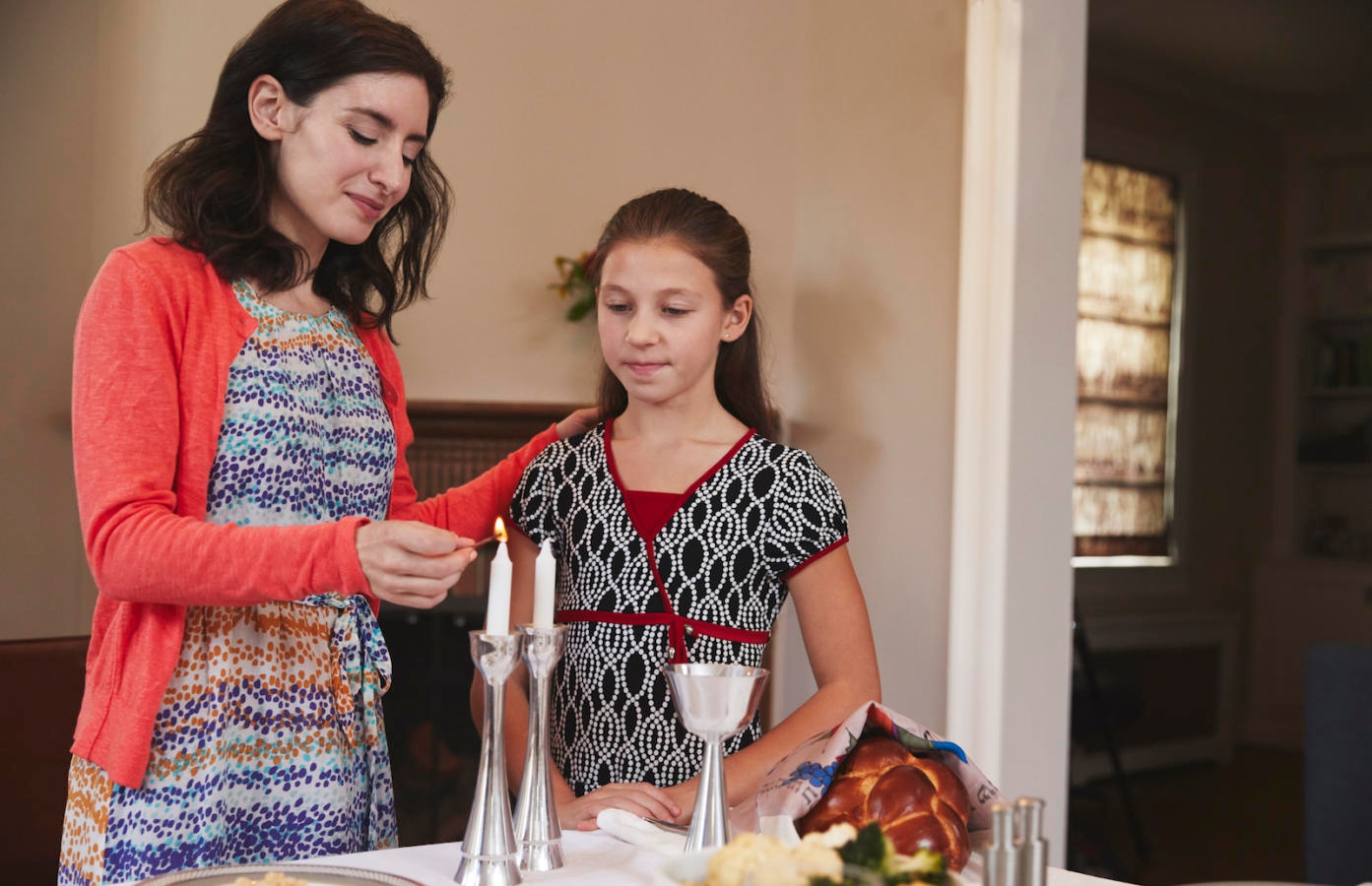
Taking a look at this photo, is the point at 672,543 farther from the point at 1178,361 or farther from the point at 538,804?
the point at 1178,361

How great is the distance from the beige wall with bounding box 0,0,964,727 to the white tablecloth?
4.71 ft

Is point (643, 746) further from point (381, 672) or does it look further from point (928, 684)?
point (928, 684)

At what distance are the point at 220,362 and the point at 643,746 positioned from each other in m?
0.64

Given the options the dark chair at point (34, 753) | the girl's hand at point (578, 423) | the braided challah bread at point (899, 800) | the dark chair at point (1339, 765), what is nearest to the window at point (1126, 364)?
the dark chair at point (1339, 765)

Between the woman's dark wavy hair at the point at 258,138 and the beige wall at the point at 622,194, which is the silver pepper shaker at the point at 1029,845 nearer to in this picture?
the woman's dark wavy hair at the point at 258,138

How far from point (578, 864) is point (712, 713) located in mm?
215

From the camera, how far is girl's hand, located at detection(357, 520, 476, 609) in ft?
3.44

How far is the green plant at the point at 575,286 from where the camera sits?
3.08m

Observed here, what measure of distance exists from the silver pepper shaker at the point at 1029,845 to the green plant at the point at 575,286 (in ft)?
7.85

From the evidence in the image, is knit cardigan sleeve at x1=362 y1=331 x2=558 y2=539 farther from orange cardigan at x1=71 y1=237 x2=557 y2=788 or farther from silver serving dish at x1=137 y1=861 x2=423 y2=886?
silver serving dish at x1=137 y1=861 x2=423 y2=886

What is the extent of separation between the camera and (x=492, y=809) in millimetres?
1019

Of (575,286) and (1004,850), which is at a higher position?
(575,286)

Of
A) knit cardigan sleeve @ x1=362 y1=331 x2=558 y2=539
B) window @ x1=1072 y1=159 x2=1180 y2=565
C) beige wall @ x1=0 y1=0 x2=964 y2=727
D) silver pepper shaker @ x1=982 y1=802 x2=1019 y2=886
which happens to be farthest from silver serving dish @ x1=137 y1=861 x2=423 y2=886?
window @ x1=1072 y1=159 x2=1180 y2=565

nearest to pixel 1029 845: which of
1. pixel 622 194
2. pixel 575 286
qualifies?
pixel 575 286
